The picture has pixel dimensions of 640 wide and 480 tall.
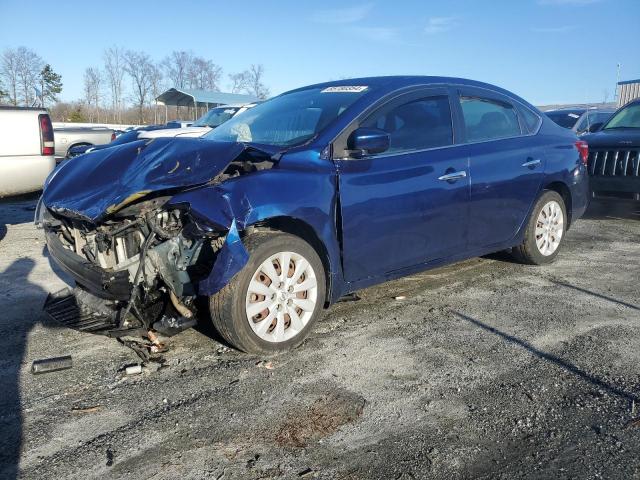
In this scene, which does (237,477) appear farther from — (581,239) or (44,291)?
(581,239)

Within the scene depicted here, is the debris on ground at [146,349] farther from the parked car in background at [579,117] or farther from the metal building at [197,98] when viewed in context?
the metal building at [197,98]

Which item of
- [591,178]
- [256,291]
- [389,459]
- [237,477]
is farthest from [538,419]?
[591,178]

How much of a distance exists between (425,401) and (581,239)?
5.13 m

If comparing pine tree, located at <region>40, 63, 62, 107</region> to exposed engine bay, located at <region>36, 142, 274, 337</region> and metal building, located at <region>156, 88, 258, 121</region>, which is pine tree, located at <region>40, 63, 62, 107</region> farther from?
exposed engine bay, located at <region>36, 142, 274, 337</region>

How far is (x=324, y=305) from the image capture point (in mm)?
4066

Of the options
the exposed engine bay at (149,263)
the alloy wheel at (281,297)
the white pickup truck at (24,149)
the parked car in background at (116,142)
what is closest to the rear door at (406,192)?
the alloy wheel at (281,297)

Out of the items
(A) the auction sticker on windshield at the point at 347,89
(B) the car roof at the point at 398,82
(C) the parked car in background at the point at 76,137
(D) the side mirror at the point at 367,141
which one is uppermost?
(B) the car roof at the point at 398,82

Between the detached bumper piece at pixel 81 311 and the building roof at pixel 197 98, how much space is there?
26.9 meters

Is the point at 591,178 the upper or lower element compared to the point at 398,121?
lower

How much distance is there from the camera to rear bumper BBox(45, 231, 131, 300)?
3461mm

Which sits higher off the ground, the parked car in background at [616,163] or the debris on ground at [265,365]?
the parked car in background at [616,163]

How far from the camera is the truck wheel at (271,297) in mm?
3457

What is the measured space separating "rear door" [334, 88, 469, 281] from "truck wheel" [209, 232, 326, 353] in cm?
35

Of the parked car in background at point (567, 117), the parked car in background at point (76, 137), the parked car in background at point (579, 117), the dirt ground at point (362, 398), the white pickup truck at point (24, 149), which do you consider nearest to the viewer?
the dirt ground at point (362, 398)
